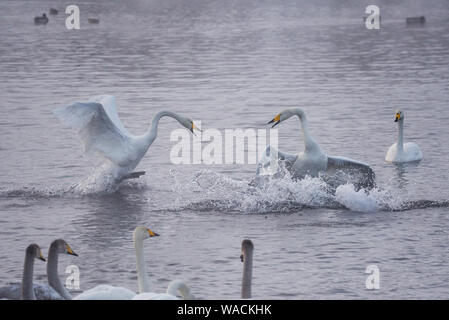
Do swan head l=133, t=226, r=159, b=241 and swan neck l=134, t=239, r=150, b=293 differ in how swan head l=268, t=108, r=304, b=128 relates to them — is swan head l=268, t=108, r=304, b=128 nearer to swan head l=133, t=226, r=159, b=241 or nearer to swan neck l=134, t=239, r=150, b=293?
swan head l=133, t=226, r=159, b=241

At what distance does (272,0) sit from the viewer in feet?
319

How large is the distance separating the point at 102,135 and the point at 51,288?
245 inches

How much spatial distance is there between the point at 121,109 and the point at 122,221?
10.5 metres

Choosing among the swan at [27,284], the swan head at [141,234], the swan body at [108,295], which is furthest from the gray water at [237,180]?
the swan body at [108,295]

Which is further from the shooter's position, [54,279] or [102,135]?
[102,135]

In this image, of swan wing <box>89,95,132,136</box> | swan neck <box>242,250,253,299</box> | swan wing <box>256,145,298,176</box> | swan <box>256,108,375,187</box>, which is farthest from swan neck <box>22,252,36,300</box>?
swan wing <box>89,95,132,136</box>

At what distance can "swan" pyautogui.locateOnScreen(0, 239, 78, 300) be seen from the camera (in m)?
8.51

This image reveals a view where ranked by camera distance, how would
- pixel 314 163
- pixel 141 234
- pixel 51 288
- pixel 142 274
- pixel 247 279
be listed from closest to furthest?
pixel 247 279
pixel 51 288
pixel 142 274
pixel 141 234
pixel 314 163

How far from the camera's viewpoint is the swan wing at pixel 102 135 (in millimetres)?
14133

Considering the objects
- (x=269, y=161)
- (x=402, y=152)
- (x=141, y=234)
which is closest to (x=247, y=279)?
(x=141, y=234)

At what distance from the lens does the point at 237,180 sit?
15.4 metres

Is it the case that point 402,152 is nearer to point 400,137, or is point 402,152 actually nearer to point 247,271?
point 400,137

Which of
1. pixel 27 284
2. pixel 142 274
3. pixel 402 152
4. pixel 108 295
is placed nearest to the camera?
pixel 108 295
